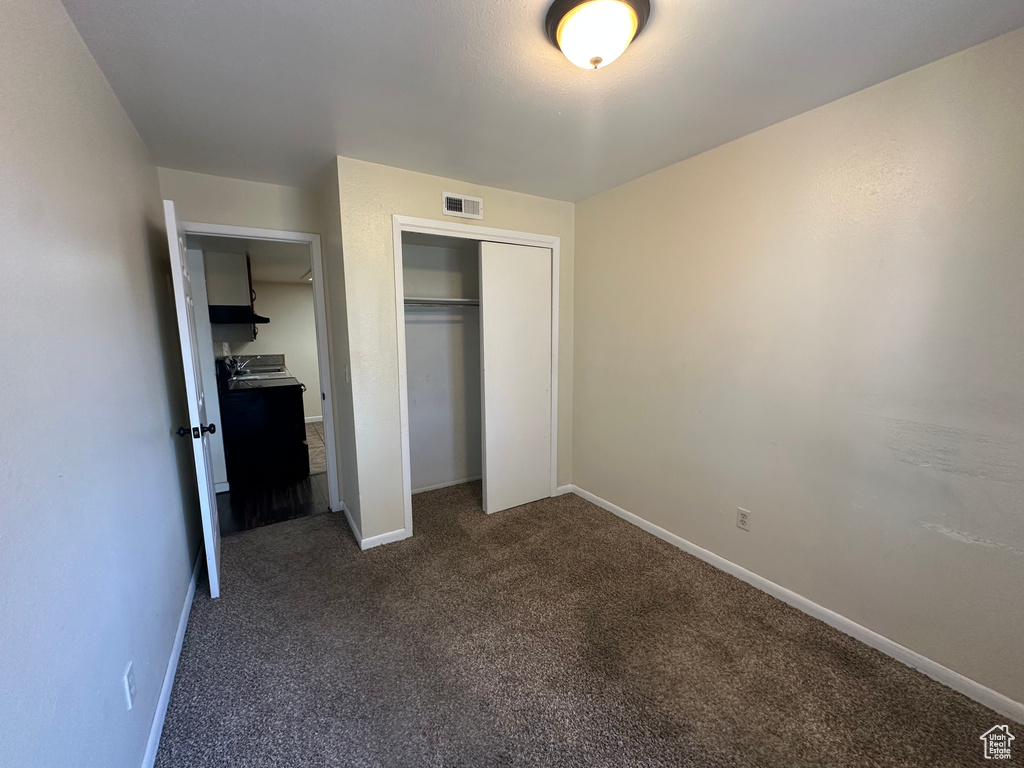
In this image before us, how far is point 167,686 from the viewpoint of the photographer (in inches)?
62.0

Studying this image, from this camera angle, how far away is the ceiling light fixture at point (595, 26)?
3.90 feet

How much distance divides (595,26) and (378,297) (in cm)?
178

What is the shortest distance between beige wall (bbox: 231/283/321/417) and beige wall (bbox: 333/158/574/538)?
3.96 meters

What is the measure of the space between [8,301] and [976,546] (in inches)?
121

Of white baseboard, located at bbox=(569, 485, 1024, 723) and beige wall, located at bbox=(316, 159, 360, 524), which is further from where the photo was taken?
beige wall, located at bbox=(316, 159, 360, 524)

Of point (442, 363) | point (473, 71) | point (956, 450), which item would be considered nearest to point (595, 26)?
point (473, 71)

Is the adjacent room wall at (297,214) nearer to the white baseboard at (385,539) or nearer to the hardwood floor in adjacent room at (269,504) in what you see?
the white baseboard at (385,539)

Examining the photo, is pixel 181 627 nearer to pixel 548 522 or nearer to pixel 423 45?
pixel 548 522

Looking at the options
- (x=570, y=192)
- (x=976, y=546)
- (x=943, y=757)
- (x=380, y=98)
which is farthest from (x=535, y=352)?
(x=943, y=757)

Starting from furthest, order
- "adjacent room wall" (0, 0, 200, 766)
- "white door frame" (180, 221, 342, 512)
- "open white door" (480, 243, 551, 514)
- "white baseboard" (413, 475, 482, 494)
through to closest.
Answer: "white baseboard" (413, 475, 482, 494)
"open white door" (480, 243, 551, 514)
"white door frame" (180, 221, 342, 512)
"adjacent room wall" (0, 0, 200, 766)

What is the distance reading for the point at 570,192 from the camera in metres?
2.92

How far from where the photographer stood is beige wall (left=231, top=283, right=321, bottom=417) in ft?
19.6

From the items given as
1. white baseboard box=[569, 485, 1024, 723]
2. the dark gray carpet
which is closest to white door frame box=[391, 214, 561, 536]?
the dark gray carpet

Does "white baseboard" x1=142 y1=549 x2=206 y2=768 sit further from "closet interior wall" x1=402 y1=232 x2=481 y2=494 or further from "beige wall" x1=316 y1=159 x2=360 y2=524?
"closet interior wall" x1=402 y1=232 x2=481 y2=494
